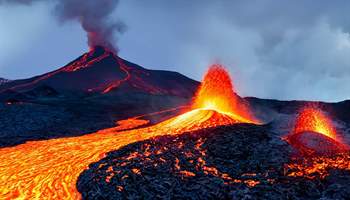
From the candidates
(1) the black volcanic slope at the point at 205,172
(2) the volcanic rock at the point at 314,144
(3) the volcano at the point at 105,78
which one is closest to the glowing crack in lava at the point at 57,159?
(1) the black volcanic slope at the point at 205,172

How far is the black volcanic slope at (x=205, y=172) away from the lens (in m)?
16.9

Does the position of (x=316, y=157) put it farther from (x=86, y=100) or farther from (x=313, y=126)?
(x=86, y=100)

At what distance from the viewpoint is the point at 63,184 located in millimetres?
19188

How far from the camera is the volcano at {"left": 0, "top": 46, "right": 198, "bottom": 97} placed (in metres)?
113

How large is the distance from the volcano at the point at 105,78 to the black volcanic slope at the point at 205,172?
249 feet

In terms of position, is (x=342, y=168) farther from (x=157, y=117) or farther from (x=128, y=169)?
(x=157, y=117)

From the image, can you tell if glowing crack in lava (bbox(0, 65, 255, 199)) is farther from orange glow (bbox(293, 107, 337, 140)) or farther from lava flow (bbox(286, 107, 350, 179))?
orange glow (bbox(293, 107, 337, 140))

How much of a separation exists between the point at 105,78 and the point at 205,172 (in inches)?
4318

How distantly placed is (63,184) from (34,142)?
13.8 m

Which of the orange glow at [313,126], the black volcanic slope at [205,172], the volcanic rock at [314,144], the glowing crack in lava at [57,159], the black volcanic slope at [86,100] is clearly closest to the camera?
the black volcanic slope at [205,172]

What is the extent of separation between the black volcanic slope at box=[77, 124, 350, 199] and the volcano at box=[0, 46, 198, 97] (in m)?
75.9

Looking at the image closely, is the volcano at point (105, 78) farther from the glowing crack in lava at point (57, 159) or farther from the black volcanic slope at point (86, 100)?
the glowing crack in lava at point (57, 159)

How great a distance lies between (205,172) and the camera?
1942 centimetres

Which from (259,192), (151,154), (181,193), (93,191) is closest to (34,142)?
(151,154)
